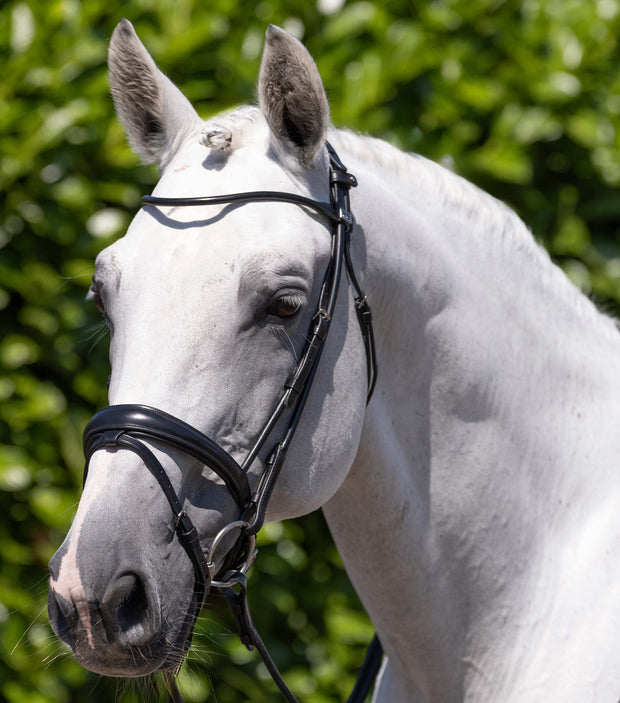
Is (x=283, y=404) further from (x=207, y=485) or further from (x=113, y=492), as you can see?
(x=113, y=492)

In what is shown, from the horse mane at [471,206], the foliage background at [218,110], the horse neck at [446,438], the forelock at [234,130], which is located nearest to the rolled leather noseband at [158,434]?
the horse neck at [446,438]

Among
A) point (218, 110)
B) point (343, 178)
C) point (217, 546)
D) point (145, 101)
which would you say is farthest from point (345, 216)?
point (218, 110)

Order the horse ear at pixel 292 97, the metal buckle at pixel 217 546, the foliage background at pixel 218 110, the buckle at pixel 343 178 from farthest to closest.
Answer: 1. the foliage background at pixel 218 110
2. the buckle at pixel 343 178
3. the horse ear at pixel 292 97
4. the metal buckle at pixel 217 546

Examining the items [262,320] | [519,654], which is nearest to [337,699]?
[519,654]

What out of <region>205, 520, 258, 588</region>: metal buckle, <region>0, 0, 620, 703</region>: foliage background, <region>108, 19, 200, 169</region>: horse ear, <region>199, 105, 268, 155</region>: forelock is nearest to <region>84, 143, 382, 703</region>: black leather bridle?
<region>205, 520, 258, 588</region>: metal buckle

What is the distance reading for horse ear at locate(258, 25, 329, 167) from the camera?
143cm

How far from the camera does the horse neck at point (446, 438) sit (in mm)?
1656

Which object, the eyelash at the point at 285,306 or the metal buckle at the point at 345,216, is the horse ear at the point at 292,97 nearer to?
the metal buckle at the point at 345,216

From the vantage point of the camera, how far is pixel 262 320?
55.2 inches

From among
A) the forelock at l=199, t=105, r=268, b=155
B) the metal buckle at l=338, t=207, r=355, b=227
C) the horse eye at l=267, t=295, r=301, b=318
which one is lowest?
the horse eye at l=267, t=295, r=301, b=318

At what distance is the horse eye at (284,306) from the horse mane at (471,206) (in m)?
0.48

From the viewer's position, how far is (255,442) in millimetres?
1392

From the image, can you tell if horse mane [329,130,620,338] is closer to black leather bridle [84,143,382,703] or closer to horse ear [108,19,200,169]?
black leather bridle [84,143,382,703]

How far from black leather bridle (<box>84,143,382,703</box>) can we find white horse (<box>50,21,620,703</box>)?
0.07 feet
